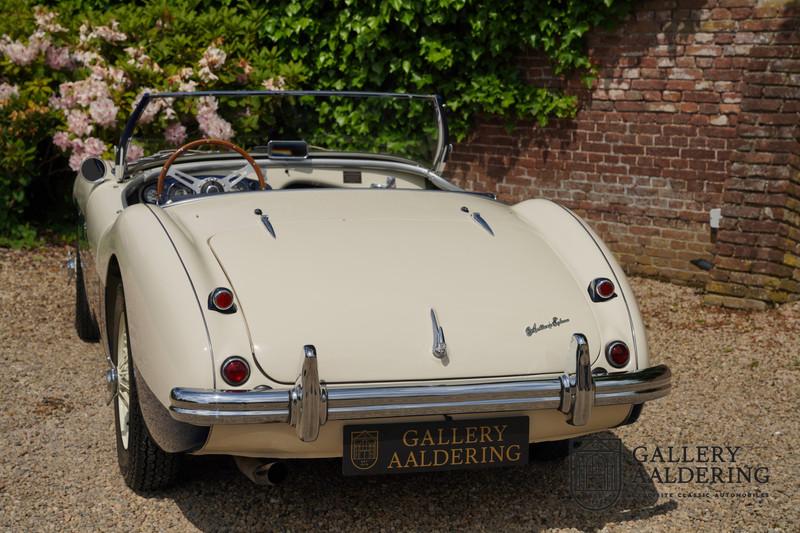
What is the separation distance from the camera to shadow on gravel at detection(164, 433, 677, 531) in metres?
3.32

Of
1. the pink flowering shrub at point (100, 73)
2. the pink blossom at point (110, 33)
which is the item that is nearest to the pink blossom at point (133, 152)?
the pink flowering shrub at point (100, 73)

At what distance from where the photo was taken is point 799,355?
Answer: 18.0ft

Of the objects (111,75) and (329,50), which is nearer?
(111,75)

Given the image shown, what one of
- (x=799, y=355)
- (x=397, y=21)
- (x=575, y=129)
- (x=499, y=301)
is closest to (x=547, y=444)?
(x=499, y=301)

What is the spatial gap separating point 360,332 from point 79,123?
16.5 ft

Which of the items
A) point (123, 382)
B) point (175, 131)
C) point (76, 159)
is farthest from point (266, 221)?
point (76, 159)

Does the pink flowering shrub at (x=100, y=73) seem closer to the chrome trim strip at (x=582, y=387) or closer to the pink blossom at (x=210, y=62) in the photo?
the pink blossom at (x=210, y=62)

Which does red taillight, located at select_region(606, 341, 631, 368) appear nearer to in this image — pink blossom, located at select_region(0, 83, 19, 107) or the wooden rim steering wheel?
the wooden rim steering wheel

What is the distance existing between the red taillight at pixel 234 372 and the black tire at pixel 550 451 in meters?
1.42

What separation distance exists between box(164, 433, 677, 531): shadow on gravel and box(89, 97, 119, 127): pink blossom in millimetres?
4207

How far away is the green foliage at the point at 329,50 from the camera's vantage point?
292 inches

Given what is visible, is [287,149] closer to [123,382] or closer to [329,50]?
[123,382]

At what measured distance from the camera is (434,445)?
301 cm

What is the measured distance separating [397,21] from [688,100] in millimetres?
2463
